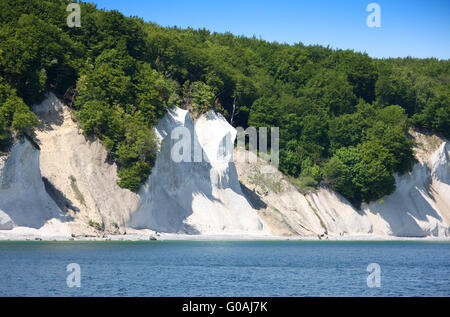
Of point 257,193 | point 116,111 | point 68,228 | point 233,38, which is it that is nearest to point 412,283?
point 68,228

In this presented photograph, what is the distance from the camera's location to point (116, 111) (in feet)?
233

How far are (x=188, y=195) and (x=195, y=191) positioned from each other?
130 cm

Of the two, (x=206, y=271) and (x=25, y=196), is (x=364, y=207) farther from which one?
(x=206, y=271)

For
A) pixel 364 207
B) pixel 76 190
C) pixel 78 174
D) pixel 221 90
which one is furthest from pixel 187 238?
pixel 364 207

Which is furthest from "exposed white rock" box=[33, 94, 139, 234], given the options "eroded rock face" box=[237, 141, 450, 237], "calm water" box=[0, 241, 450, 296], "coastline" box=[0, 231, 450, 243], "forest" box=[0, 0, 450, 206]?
"eroded rock face" box=[237, 141, 450, 237]

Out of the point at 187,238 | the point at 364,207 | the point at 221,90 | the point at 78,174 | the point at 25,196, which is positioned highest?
the point at 221,90

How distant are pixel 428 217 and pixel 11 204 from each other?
6043 cm

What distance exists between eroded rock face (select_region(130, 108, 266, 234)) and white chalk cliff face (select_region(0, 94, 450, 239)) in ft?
0.39

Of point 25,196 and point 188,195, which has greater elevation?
point 25,196

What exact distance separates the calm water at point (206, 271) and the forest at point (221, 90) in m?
15.0

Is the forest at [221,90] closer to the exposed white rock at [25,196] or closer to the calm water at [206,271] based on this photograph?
the exposed white rock at [25,196]

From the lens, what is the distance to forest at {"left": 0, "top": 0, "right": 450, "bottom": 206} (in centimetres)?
6869

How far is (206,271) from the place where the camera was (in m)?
43.6
